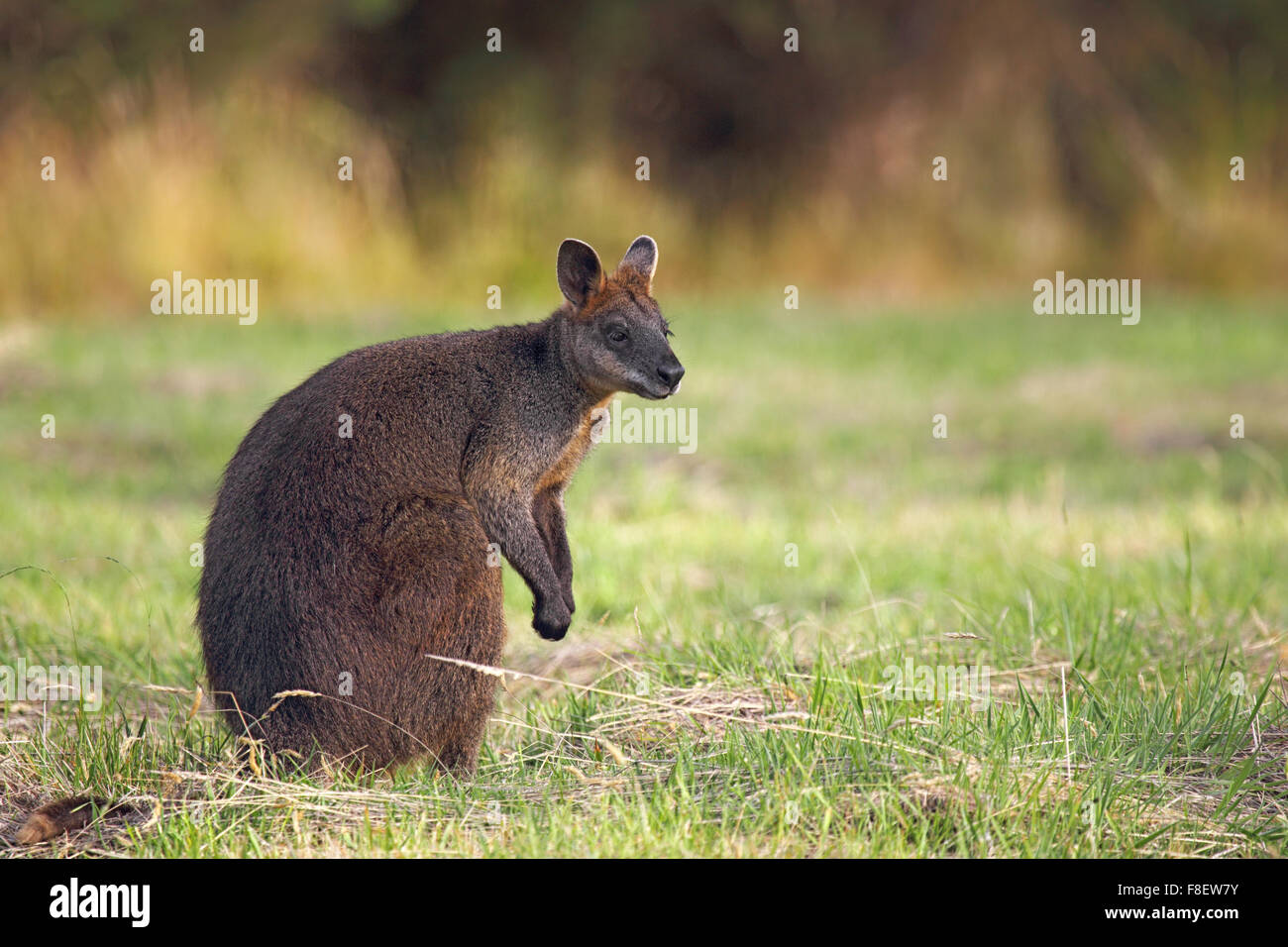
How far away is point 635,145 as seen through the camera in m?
17.8

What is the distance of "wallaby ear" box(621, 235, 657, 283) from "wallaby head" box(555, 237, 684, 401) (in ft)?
0.28

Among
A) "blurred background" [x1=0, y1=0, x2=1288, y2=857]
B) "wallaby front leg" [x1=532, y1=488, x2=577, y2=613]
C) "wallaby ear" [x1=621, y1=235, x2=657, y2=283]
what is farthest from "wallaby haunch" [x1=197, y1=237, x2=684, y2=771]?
"wallaby ear" [x1=621, y1=235, x2=657, y2=283]

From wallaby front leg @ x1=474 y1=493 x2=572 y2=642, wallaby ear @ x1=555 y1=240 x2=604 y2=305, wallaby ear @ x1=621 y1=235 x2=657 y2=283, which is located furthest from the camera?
wallaby ear @ x1=621 y1=235 x2=657 y2=283

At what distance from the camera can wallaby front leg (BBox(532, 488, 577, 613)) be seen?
446 centimetres

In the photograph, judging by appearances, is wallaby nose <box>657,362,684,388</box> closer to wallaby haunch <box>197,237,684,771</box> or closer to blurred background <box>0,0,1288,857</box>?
wallaby haunch <box>197,237,684,771</box>

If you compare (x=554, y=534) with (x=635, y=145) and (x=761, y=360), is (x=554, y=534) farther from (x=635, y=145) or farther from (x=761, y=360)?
(x=635, y=145)

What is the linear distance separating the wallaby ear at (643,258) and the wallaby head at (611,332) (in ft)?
0.28

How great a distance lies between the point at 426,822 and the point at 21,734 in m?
1.46

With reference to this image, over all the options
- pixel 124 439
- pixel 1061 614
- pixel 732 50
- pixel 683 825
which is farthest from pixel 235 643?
pixel 732 50

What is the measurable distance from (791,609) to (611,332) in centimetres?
174

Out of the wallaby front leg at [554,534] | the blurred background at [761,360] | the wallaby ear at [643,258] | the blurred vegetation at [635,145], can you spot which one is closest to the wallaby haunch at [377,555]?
the wallaby front leg at [554,534]

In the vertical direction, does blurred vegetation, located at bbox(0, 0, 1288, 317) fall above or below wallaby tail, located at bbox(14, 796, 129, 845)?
above

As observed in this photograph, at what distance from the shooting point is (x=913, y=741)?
11.9 feet
